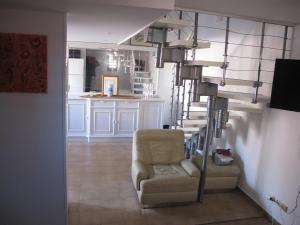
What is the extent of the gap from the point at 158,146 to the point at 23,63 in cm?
215

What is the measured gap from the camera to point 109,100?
5512 mm

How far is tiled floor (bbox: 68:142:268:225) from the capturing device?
9.93 ft

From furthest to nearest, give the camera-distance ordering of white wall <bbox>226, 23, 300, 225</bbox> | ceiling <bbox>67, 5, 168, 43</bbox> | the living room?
white wall <bbox>226, 23, 300, 225</bbox> < the living room < ceiling <bbox>67, 5, 168, 43</bbox>

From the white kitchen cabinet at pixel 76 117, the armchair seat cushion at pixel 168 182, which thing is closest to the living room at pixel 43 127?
the armchair seat cushion at pixel 168 182

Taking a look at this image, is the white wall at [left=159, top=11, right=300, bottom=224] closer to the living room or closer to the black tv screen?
the living room

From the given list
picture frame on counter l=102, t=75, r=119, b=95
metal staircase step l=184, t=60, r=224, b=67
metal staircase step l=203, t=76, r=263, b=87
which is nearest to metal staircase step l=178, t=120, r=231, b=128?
metal staircase step l=203, t=76, r=263, b=87

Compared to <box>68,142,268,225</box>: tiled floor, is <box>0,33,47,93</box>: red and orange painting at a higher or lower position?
higher

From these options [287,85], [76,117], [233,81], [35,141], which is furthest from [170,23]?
[76,117]

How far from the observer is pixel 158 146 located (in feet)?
12.3

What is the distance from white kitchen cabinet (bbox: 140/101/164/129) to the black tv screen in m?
3.33

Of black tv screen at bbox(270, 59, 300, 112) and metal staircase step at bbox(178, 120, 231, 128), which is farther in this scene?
metal staircase step at bbox(178, 120, 231, 128)

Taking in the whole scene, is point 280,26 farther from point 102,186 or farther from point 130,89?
point 130,89

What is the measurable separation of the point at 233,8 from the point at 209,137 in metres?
1.55

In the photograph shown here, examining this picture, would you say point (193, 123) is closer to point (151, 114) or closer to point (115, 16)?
point (151, 114)
